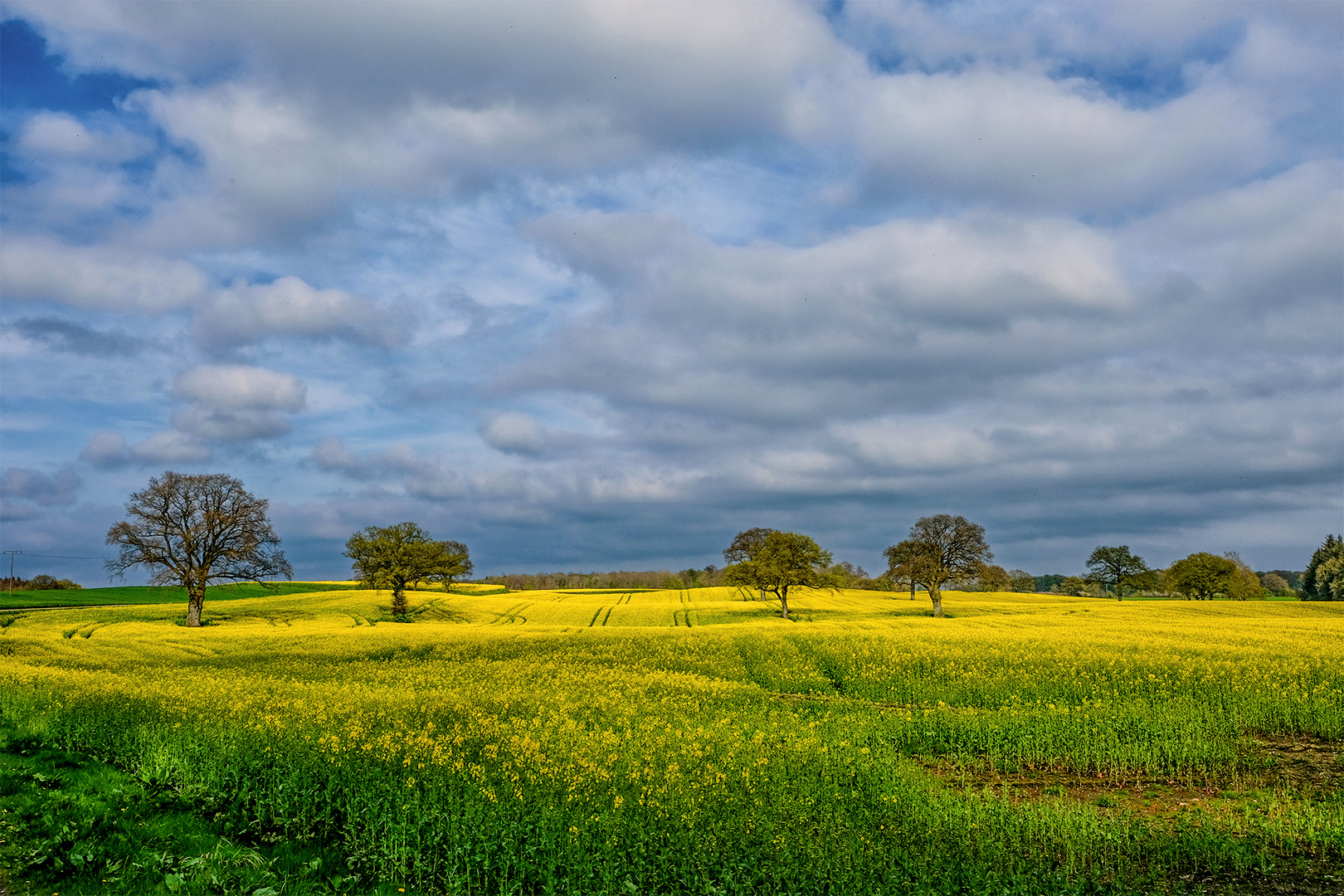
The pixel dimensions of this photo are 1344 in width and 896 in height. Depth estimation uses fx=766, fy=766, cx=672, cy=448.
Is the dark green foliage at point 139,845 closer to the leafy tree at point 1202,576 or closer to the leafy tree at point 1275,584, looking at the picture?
the leafy tree at point 1202,576

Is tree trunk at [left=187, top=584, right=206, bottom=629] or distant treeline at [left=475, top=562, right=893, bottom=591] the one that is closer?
tree trunk at [left=187, top=584, right=206, bottom=629]

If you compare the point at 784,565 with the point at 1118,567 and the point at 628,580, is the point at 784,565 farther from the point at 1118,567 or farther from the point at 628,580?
the point at 628,580

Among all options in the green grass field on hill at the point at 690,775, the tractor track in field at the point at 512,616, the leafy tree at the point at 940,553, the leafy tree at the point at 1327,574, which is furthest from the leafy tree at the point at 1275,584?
the green grass field on hill at the point at 690,775

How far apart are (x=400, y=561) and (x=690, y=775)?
5826 cm

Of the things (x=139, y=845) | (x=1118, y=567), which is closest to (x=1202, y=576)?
(x=1118, y=567)

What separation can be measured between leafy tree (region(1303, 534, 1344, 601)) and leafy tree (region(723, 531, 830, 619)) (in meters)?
82.0

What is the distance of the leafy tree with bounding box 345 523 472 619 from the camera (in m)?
65.5

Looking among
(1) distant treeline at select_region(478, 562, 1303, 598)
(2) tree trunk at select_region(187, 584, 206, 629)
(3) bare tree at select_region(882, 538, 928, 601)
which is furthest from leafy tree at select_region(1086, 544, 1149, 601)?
(2) tree trunk at select_region(187, 584, 206, 629)

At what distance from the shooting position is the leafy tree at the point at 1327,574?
103m

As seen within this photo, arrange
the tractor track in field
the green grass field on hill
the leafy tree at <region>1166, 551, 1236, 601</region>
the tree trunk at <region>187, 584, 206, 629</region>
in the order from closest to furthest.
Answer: the green grass field on hill, the tree trunk at <region>187, 584, 206, 629</region>, the tractor track in field, the leafy tree at <region>1166, 551, 1236, 601</region>

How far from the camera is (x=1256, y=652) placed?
27703 millimetres

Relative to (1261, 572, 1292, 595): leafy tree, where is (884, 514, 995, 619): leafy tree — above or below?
above

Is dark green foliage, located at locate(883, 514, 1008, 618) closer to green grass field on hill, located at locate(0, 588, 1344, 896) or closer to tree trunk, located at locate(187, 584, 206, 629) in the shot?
green grass field on hill, located at locate(0, 588, 1344, 896)

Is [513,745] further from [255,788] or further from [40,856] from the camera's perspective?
[40,856]
